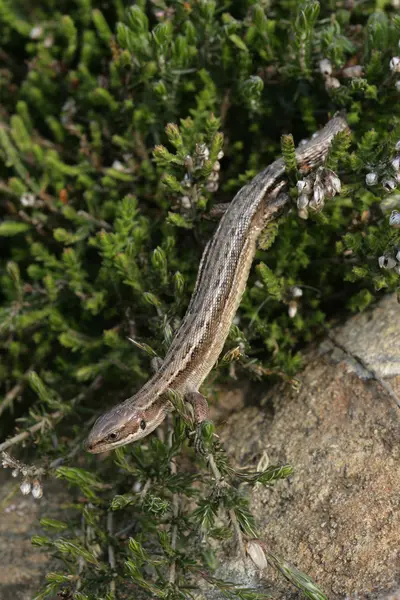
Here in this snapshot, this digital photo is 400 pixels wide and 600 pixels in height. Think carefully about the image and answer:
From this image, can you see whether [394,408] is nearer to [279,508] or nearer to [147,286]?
[279,508]

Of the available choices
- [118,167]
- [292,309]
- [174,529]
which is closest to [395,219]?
[292,309]

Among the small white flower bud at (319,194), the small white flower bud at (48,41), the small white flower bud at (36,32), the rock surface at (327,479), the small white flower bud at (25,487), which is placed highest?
the small white flower bud at (36,32)

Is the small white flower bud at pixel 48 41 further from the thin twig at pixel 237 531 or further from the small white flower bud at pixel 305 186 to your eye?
the thin twig at pixel 237 531

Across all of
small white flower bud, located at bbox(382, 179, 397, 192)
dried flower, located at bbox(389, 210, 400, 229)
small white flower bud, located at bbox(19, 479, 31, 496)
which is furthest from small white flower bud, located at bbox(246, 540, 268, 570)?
small white flower bud, located at bbox(382, 179, 397, 192)

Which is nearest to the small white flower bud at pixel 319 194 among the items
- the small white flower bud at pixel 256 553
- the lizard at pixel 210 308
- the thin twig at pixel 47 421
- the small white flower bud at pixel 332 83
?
the lizard at pixel 210 308

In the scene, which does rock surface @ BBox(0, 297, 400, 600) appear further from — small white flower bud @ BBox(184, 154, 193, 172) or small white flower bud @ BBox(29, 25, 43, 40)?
small white flower bud @ BBox(29, 25, 43, 40)

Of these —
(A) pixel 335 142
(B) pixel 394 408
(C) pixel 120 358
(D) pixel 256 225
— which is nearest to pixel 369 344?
(B) pixel 394 408
